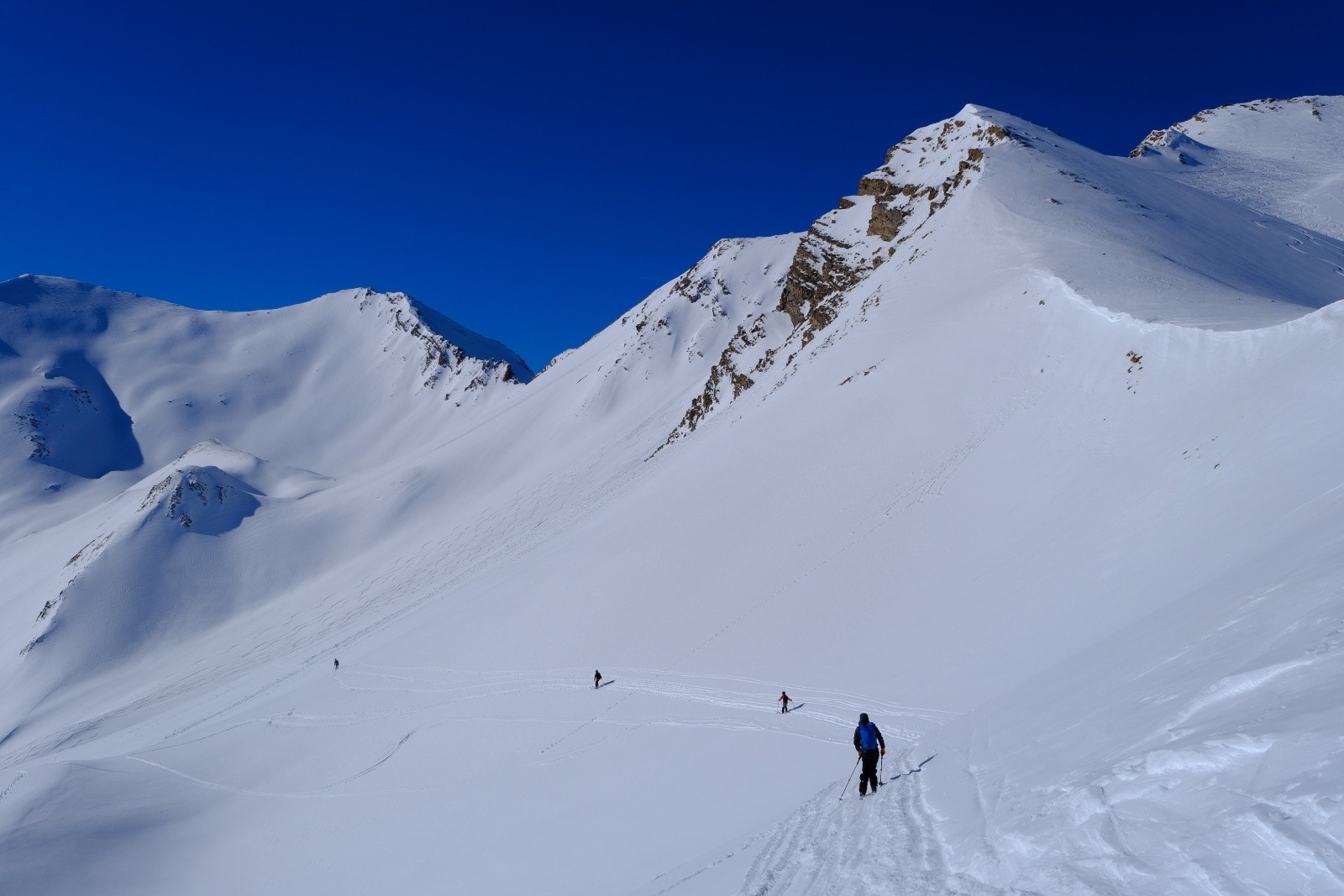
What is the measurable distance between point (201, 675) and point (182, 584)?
23428 millimetres

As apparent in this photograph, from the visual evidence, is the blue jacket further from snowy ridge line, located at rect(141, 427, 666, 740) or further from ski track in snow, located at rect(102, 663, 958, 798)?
snowy ridge line, located at rect(141, 427, 666, 740)

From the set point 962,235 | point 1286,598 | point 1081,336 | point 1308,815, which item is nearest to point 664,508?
point 1081,336

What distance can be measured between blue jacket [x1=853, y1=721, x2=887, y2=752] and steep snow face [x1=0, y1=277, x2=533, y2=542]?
131438mm

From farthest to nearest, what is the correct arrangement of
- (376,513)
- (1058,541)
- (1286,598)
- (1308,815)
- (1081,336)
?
(376,513)
(1081,336)
(1058,541)
(1286,598)
(1308,815)

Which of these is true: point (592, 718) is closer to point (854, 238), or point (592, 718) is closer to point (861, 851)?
point (861, 851)

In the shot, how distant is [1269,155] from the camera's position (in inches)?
3248

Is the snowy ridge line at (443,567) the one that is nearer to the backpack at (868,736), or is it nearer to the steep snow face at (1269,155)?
the backpack at (868,736)

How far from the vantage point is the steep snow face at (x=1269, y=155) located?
65125 mm

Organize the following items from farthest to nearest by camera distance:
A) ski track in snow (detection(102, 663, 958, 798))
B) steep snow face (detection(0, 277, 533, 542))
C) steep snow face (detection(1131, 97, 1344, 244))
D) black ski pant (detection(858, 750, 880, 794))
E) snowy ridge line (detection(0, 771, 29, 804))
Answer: steep snow face (detection(0, 277, 533, 542)) < steep snow face (detection(1131, 97, 1344, 244)) < snowy ridge line (detection(0, 771, 29, 804)) < ski track in snow (detection(102, 663, 958, 798)) < black ski pant (detection(858, 750, 880, 794))

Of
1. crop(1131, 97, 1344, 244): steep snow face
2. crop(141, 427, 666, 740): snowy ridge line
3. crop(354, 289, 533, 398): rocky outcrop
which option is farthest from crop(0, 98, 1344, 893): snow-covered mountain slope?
crop(354, 289, 533, 398): rocky outcrop

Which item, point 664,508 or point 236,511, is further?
point 236,511

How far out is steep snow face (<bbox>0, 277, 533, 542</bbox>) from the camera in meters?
141

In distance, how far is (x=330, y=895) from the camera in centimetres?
1869

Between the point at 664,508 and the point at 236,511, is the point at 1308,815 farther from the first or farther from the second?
the point at 236,511
